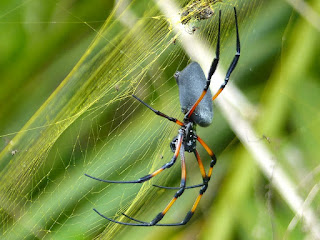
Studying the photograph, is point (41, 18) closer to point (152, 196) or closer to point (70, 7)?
point (70, 7)

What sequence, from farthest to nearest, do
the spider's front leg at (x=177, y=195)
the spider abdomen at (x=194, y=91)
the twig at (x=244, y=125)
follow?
1. the spider's front leg at (x=177, y=195)
2. the twig at (x=244, y=125)
3. the spider abdomen at (x=194, y=91)

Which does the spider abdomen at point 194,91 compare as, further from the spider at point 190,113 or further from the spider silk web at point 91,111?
the spider silk web at point 91,111

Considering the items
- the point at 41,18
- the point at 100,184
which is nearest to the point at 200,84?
the point at 100,184

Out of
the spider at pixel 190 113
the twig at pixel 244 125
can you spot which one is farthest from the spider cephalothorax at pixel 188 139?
the twig at pixel 244 125

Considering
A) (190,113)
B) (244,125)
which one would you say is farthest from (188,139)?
(244,125)

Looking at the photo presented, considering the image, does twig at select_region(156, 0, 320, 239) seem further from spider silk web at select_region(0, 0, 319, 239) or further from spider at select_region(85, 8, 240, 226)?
spider at select_region(85, 8, 240, 226)

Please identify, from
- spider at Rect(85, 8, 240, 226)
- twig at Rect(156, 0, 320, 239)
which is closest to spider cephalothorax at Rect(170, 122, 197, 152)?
spider at Rect(85, 8, 240, 226)

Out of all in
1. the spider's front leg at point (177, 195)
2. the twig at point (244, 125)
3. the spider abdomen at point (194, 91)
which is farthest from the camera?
the spider's front leg at point (177, 195)
